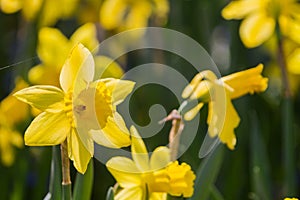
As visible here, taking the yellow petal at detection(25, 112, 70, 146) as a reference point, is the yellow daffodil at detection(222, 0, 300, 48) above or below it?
above

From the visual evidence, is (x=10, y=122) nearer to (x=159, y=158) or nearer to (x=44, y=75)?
(x=44, y=75)

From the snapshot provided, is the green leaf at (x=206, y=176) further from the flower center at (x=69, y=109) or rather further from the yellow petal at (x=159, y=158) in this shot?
the flower center at (x=69, y=109)

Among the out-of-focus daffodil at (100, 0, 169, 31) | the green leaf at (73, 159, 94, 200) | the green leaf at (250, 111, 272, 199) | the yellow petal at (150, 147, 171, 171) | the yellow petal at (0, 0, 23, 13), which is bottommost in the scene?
the green leaf at (250, 111, 272, 199)

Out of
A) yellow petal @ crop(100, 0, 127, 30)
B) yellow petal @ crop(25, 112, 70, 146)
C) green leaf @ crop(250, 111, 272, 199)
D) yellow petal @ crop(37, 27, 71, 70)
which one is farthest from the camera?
yellow petal @ crop(100, 0, 127, 30)

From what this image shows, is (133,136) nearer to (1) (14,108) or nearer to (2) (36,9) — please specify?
(1) (14,108)

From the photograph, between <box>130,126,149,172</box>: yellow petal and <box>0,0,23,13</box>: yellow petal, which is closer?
<box>130,126,149,172</box>: yellow petal

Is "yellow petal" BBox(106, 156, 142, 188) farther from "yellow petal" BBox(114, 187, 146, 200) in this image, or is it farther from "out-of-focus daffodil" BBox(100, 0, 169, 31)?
"out-of-focus daffodil" BBox(100, 0, 169, 31)

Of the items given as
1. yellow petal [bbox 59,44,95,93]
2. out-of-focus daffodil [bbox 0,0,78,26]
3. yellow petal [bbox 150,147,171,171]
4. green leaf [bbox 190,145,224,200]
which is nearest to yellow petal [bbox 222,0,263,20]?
out-of-focus daffodil [bbox 0,0,78,26]
